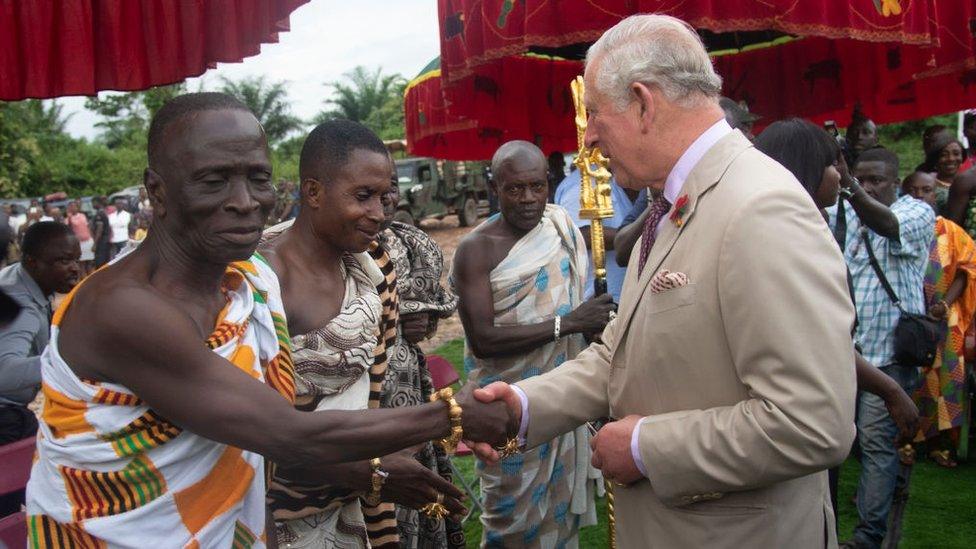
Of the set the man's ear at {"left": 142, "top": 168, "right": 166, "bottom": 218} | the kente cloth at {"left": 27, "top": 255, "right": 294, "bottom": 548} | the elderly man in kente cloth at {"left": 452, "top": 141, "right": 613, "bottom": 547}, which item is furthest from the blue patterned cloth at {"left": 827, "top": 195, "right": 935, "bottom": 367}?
the man's ear at {"left": 142, "top": 168, "right": 166, "bottom": 218}

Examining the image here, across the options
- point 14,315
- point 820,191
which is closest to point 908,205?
point 820,191

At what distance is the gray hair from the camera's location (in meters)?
2.07

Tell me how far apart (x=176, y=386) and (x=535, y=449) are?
260 cm

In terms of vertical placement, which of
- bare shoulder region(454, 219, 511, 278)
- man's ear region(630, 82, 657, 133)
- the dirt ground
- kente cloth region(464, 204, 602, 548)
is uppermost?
man's ear region(630, 82, 657, 133)

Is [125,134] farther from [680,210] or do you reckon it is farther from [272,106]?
[680,210]

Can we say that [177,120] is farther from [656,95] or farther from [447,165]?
[447,165]

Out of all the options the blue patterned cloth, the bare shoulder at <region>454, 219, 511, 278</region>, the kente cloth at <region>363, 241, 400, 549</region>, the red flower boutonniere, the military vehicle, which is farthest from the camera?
the military vehicle

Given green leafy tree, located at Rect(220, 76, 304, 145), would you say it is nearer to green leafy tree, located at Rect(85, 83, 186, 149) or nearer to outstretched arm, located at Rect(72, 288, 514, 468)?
green leafy tree, located at Rect(85, 83, 186, 149)

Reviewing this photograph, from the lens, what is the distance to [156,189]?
6.67ft

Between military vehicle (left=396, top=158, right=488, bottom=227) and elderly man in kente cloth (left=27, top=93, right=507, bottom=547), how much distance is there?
19.4 metres

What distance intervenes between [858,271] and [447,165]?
70.7ft

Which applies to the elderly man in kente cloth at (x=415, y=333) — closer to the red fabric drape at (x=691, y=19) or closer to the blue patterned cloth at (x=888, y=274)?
the red fabric drape at (x=691, y=19)

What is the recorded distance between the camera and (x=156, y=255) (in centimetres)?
204

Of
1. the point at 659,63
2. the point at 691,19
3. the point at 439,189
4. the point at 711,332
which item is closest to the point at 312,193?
the point at 659,63
